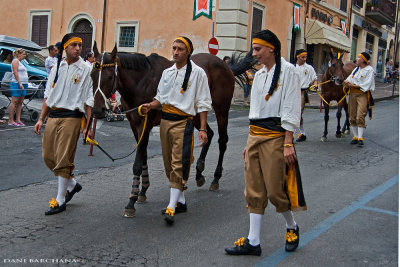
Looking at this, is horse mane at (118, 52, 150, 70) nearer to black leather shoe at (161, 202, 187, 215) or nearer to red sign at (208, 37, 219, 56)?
black leather shoe at (161, 202, 187, 215)

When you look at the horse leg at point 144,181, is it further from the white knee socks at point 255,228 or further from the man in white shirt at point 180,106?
the white knee socks at point 255,228

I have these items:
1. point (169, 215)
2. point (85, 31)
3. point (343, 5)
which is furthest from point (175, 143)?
point (343, 5)

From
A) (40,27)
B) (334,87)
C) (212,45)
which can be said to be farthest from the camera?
(40,27)

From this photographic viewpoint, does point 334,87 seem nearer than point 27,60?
Yes

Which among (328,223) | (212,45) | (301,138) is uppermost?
(212,45)

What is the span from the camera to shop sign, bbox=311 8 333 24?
1115 inches

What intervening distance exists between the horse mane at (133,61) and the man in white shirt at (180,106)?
604 mm

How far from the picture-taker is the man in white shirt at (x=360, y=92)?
1075cm

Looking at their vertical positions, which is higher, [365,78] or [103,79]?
[365,78]

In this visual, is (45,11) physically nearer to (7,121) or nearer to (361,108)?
(7,121)

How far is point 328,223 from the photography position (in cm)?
543

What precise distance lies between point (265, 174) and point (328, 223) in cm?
150

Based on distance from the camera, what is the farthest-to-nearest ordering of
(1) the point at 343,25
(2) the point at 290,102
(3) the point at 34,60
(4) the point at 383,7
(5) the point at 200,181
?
(4) the point at 383,7, (1) the point at 343,25, (3) the point at 34,60, (5) the point at 200,181, (2) the point at 290,102

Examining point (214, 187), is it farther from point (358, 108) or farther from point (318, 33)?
point (318, 33)
